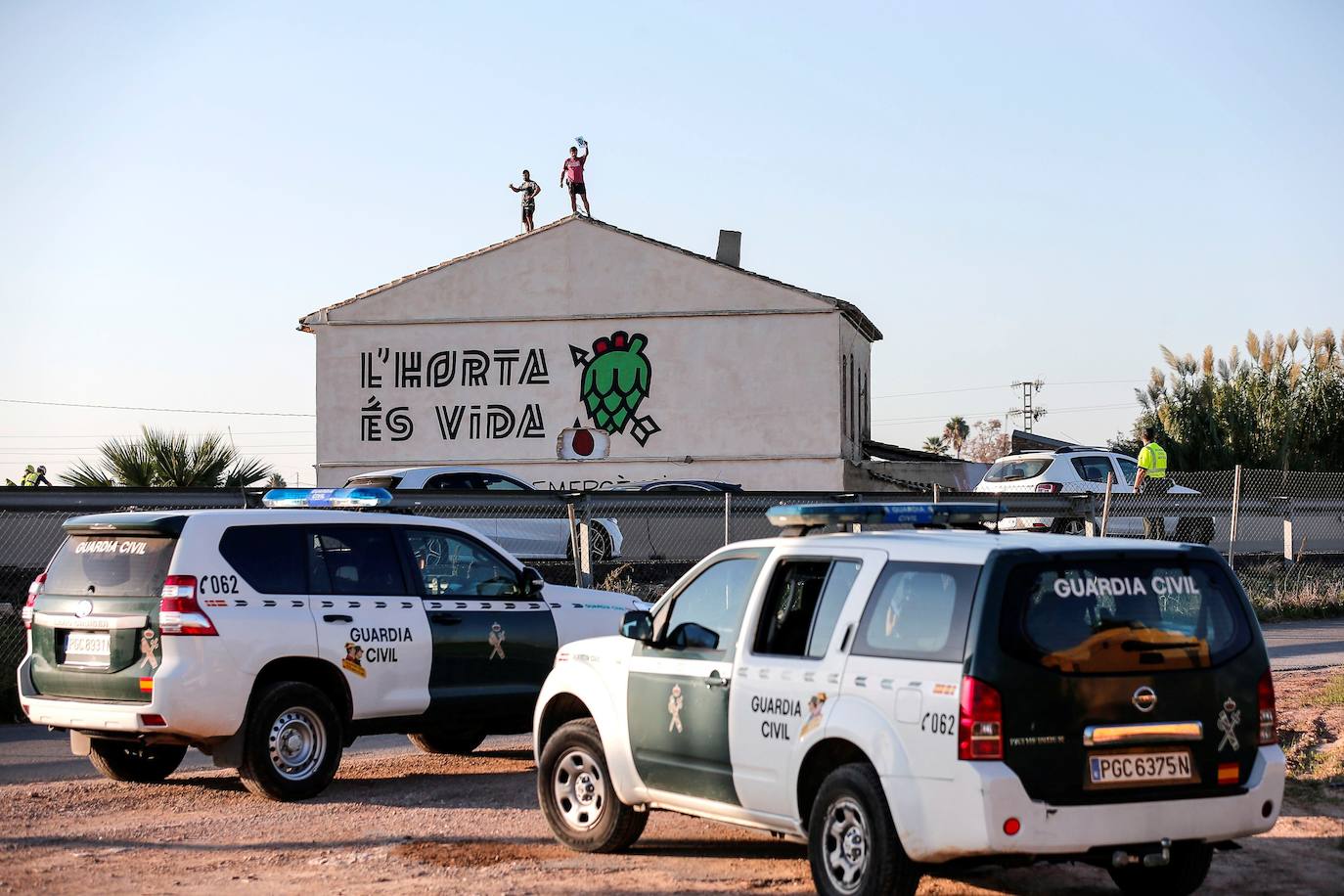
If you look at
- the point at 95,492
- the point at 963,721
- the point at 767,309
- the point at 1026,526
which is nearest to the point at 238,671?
the point at 963,721

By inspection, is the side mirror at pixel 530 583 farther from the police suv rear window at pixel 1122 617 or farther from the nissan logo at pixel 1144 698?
the nissan logo at pixel 1144 698

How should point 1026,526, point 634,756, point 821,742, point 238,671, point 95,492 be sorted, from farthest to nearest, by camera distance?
point 1026,526
point 95,492
point 238,671
point 634,756
point 821,742

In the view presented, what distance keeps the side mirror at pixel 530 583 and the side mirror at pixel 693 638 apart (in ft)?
12.0

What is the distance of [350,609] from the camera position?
10.6 metres

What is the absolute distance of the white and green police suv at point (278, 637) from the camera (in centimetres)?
984

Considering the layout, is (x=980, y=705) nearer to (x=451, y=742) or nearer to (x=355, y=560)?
(x=355, y=560)

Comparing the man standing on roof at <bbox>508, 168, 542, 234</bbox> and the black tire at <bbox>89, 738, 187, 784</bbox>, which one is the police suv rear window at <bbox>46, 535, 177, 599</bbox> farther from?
the man standing on roof at <bbox>508, 168, 542, 234</bbox>

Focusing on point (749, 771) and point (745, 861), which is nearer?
point (749, 771)

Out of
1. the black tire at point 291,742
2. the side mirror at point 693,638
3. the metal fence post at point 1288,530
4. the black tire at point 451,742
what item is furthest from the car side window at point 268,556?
the metal fence post at point 1288,530

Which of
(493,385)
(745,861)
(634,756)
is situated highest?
(493,385)

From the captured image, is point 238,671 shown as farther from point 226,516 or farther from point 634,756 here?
point 634,756

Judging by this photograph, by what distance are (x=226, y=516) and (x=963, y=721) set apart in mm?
5558

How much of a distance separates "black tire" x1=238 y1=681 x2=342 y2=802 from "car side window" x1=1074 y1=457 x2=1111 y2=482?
18010 millimetres

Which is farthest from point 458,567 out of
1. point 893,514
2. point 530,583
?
point 893,514
